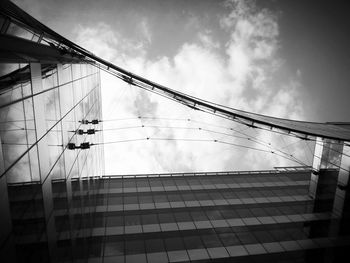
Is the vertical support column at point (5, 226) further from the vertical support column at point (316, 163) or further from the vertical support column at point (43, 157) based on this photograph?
the vertical support column at point (316, 163)

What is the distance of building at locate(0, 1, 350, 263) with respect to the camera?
8305 mm

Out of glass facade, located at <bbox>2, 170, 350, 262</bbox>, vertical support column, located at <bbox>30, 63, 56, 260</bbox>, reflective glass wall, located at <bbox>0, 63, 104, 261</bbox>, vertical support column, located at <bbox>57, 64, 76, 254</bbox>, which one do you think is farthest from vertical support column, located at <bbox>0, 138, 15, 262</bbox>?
vertical support column, located at <bbox>57, 64, 76, 254</bbox>

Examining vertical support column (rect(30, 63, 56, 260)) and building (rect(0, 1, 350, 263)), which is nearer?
building (rect(0, 1, 350, 263))

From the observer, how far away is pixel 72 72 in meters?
18.5

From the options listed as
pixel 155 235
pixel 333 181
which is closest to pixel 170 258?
pixel 155 235

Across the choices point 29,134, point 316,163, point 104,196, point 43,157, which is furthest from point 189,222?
point 29,134

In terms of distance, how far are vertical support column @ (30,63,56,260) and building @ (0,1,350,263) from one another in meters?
0.05

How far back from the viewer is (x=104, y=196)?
1202 inches

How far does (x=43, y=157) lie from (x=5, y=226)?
447 cm

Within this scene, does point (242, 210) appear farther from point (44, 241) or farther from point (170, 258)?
point (44, 241)

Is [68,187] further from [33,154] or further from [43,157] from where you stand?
[33,154]

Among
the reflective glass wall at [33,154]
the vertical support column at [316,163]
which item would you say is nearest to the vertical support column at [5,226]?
the reflective glass wall at [33,154]

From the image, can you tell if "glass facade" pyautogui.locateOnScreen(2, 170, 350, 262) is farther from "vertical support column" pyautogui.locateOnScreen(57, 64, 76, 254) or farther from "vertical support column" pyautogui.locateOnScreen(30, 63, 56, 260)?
"vertical support column" pyautogui.locateOnScreen(30, 63, 56, 260)

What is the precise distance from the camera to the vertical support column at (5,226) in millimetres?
6363
